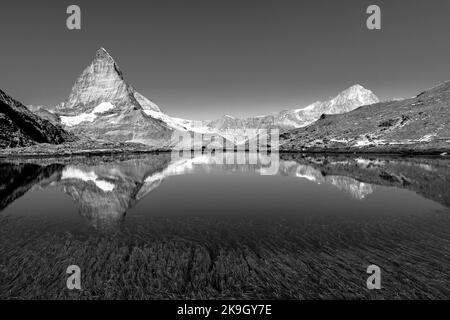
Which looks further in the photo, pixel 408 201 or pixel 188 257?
pixel 408 201

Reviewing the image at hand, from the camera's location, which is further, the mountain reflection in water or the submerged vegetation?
the mountain reflection in water

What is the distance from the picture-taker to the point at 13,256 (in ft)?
82.5

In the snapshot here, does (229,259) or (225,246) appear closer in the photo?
(229,259)

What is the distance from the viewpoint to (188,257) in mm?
24375

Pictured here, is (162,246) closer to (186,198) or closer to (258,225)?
(258,225)

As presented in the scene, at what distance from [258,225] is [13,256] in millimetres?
22175

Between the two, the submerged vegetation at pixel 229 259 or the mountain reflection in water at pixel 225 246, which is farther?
the mountain reflection in water at pixel 225 246

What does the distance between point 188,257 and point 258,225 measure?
39.9 feet

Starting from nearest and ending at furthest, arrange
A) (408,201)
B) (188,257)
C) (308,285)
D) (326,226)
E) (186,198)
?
(308,285) → (188,257) → (326,226) → (408,201) → (186,198)

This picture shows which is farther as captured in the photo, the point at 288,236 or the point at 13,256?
the point at 288,236

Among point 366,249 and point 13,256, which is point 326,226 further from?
point 13,256

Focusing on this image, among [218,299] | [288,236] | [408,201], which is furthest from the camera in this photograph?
[408,201]
